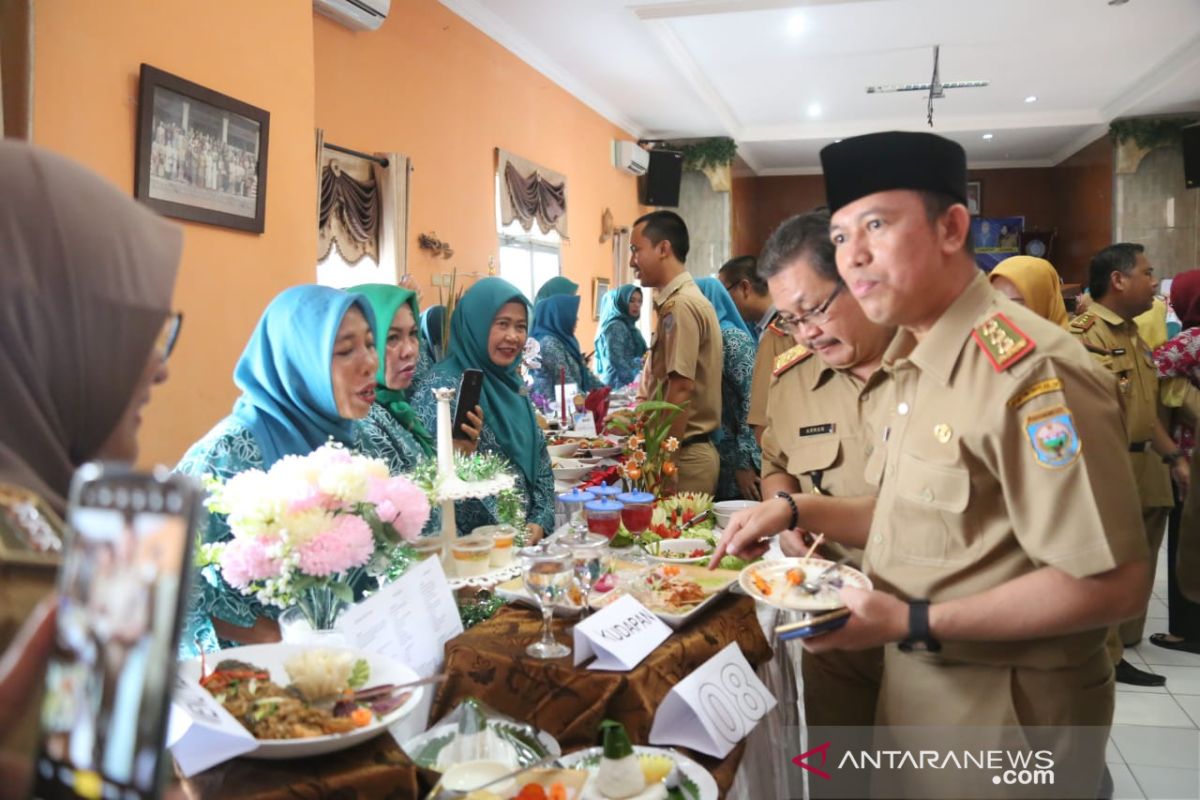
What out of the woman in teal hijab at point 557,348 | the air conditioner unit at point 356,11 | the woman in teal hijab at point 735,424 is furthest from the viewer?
the woman in teal hijab at point 557,348

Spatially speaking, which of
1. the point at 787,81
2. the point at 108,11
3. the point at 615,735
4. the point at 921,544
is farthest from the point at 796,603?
the point at 787,81

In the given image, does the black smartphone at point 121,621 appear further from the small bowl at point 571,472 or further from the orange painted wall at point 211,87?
Result: the small bowl at point 571,472

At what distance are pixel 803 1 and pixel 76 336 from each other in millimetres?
6346

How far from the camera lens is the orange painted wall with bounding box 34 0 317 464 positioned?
226 centimetres

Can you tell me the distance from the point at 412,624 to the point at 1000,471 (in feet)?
2.97

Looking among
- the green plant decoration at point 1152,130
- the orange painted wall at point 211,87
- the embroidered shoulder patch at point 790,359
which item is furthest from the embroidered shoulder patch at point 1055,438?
the green plant decoration at point 1152,130

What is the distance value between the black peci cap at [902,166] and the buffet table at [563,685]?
82cm

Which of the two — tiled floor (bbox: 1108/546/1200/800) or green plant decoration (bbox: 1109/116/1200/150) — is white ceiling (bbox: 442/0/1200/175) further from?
tiled floor (bbox: 1108/546/1200/800)

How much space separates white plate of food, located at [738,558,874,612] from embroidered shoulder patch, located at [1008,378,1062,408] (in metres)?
0.34

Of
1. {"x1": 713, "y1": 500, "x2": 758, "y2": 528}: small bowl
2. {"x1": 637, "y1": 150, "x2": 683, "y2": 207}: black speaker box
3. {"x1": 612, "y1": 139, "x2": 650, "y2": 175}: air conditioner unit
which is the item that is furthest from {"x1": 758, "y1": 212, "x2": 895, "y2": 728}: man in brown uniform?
{"x1": 637, "y1": 150, "x2": 683, "y2": 207}: black speaker box

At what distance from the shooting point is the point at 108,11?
7.63 ft

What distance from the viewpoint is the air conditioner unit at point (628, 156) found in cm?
939

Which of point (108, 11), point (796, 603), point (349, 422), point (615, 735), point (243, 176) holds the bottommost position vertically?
point (615, 735)

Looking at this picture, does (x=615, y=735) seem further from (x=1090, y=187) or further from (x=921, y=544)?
(x=1090, y=187)
